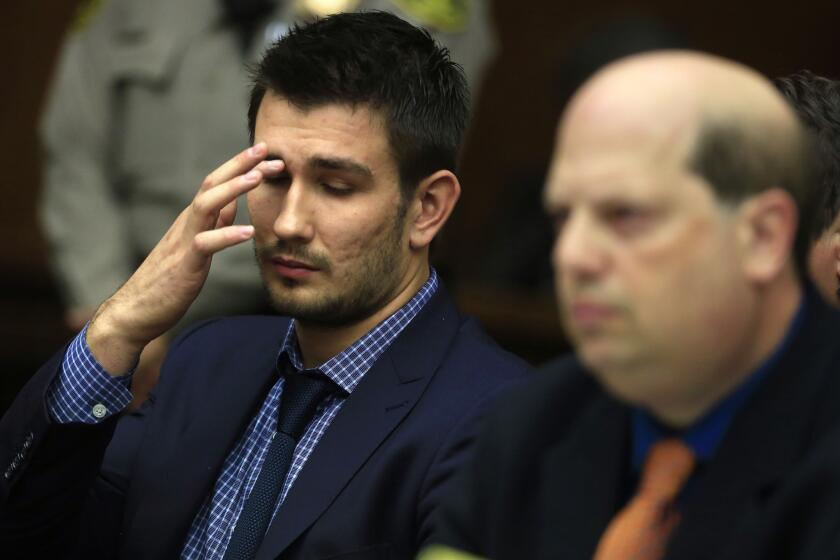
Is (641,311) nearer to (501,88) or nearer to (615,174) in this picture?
(615,174)

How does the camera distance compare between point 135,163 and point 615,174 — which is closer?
point 615,174

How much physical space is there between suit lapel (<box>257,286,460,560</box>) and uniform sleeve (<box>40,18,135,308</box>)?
1486mm

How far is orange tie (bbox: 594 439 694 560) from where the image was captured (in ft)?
4.69

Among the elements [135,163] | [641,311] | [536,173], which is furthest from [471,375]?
[536,173]

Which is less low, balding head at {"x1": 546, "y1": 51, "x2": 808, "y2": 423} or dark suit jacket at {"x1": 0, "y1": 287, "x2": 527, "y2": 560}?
balding head at {"x1": 546, "y1": 51, "x2": 808, "y2": 423}

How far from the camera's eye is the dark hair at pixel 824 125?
202 cm

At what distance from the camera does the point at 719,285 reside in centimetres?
134

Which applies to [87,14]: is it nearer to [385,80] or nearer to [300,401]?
[385,80]

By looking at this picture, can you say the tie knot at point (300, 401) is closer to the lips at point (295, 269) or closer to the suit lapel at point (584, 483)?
the lips at point (295, 269)

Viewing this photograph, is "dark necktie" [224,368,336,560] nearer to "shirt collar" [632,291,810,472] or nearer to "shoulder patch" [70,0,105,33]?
"shirt collar" [632,291,810,472]

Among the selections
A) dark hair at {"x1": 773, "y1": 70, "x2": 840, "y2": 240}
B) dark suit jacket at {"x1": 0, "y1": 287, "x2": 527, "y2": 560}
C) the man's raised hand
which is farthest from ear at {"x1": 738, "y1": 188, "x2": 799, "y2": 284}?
the man's raised hand

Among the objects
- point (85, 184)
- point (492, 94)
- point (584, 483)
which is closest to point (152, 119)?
point (85, 184)

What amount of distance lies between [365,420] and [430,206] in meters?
0.36

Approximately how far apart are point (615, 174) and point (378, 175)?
2.91 feet
